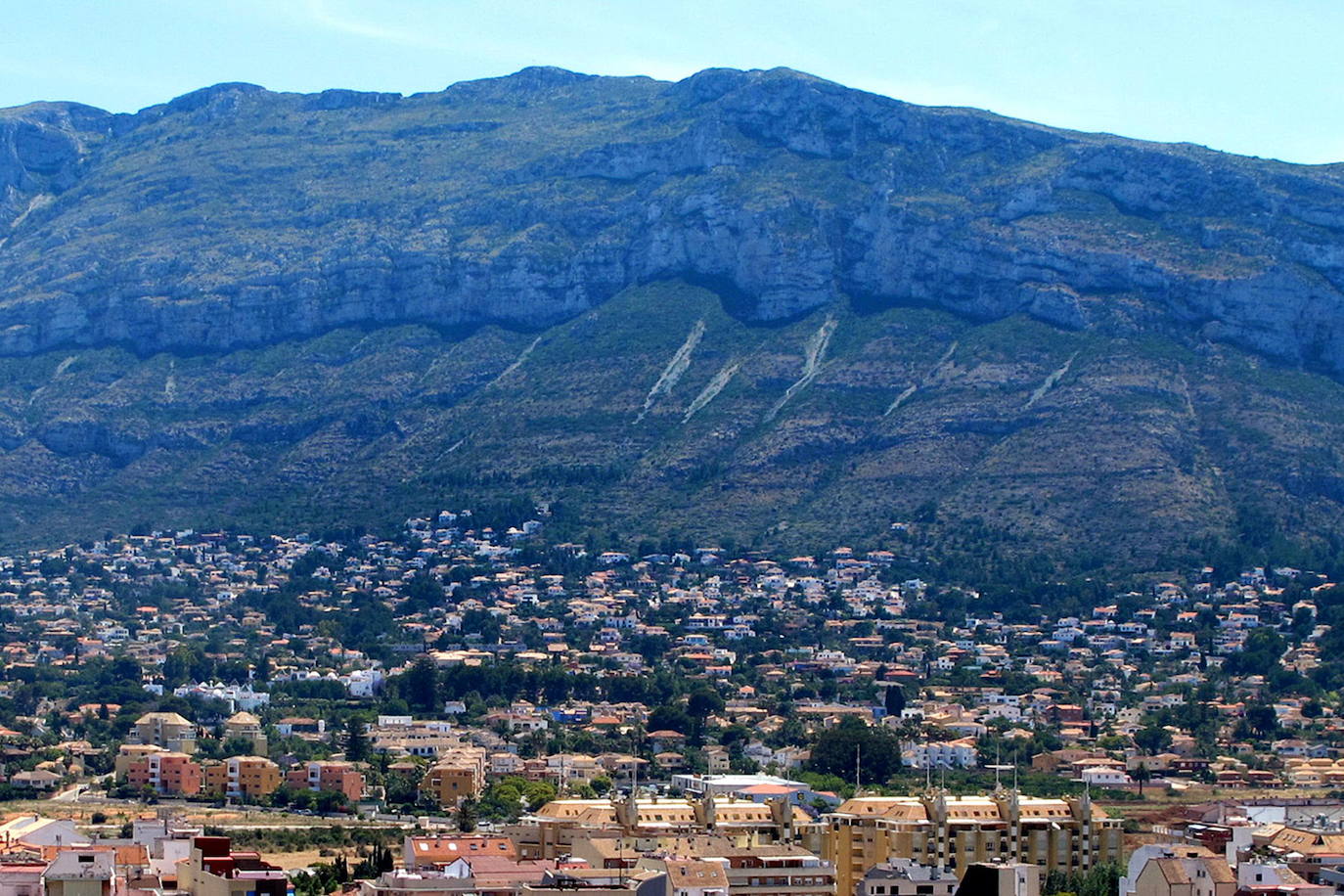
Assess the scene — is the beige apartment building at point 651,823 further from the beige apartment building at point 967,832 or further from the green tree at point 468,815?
the green tree at point 468,815

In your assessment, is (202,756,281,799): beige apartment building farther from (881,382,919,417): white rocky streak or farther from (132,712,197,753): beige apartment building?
(881,382,919,417): white rocky streak

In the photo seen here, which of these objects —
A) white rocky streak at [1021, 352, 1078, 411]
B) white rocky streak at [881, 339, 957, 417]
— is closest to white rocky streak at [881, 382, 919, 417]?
white rocky streak at [881, 339, 957, 417]

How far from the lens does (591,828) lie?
7938cm

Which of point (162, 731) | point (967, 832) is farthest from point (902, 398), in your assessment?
point (967, 832)

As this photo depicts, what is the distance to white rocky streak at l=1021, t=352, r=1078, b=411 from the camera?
18668 cm

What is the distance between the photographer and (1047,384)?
617 ft

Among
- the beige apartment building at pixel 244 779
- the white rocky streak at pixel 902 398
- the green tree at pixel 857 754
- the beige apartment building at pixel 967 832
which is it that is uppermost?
the white rocky streak at pixel 902 398

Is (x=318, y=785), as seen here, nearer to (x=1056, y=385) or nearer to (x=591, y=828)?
(x=591, y=828)

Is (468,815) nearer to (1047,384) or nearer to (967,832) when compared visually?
(967,832)

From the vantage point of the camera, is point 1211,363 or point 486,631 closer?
point 486,631

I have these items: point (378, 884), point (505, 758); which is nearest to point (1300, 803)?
point (505, 758)

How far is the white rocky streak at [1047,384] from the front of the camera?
612 ft

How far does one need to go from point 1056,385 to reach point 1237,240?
62.8 feet

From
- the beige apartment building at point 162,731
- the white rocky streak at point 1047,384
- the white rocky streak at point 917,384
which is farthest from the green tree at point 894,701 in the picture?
the white rocky streak at point 917,384
